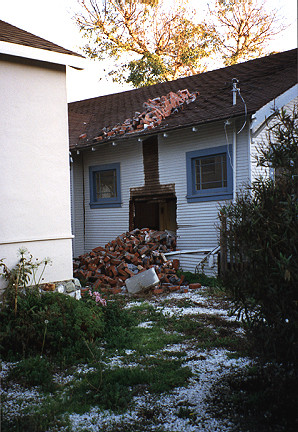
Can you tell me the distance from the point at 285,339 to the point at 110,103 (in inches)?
584

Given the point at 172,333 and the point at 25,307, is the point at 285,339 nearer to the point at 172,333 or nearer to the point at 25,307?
the point at 172,333

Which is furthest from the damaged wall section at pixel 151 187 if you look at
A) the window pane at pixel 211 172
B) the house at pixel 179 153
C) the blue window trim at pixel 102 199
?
the window pane at pixel 211 172

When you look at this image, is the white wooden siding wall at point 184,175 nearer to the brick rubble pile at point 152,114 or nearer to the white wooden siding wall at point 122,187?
the brick rubble pile at point 152,114

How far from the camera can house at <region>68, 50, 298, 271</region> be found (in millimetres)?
10867

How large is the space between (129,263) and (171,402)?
7.19 metres

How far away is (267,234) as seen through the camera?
3.35 meters

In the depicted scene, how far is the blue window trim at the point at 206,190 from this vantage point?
36.1 ft

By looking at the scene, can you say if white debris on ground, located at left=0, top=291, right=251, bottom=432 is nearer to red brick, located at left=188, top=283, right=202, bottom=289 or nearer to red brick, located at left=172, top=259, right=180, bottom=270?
red brick, located at left=188, top=283, right=202, bottom=289

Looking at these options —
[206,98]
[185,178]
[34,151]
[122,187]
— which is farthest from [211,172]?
[34,151]

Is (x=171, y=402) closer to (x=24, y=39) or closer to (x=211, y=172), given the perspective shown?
(x=24, y=39)

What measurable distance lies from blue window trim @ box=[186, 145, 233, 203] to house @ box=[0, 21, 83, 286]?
5.25m

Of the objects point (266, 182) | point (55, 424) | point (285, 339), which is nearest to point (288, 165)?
point (266, 182)

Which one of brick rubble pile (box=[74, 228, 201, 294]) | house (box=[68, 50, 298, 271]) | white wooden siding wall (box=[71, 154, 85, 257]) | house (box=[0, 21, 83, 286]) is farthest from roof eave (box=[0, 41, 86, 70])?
white wooden siding wall (box=[71, 154, 85, 257])

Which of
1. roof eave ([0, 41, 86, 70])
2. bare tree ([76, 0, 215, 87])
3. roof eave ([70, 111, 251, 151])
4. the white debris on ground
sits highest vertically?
bare tree ([76, 0, 215, 87])
